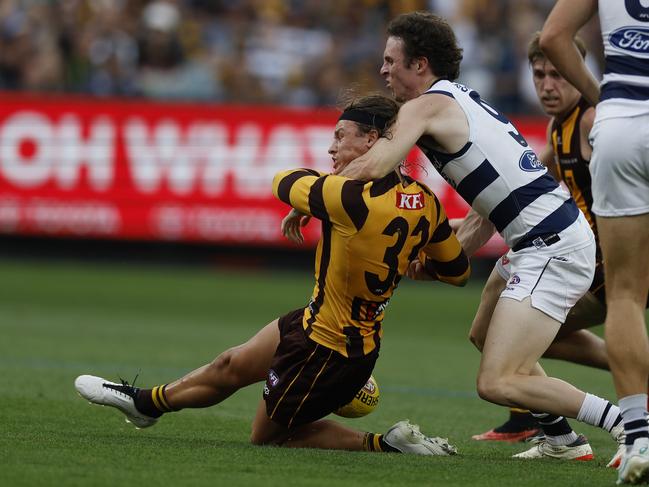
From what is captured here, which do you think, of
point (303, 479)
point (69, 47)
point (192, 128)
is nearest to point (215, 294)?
point (192, 128)

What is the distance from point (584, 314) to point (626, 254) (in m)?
1.90

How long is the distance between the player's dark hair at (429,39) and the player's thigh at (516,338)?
120 cm

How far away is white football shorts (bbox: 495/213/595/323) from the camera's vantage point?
18.5ft

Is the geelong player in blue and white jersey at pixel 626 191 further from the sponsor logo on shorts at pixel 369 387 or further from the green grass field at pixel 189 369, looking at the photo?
the sponsor logo on shorts at pixel 369 387

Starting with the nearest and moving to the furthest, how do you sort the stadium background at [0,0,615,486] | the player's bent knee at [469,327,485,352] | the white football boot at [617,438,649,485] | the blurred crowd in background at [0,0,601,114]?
the white football boot at [617,438,649,485], the player's bent knee at [469,327,485,352], the stadium background at [0,0,615,486], the blurred crowd in background at [0,0,601,114]

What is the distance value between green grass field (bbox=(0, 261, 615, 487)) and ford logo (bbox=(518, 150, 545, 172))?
1.39 metres

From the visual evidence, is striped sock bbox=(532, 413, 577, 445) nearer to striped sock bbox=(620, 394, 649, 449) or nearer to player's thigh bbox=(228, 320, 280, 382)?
striped sock bbox=(620, 394, 649, 449)

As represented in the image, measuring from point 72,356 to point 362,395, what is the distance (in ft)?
15.0

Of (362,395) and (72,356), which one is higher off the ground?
(362,395)

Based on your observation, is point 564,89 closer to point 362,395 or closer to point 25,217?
point 362,395

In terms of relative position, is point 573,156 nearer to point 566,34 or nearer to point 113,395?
point 566,34

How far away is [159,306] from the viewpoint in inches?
566

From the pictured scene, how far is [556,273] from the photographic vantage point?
5695 mm

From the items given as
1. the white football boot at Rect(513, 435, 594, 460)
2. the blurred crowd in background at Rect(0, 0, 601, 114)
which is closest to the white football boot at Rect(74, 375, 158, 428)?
the white football boot at Rect(513, 435, 594, 460)
